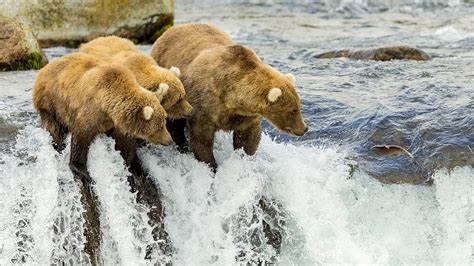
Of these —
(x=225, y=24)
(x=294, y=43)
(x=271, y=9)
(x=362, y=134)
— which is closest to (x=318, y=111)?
(x=362, y=134)

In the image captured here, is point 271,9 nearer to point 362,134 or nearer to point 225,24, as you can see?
point 225,24

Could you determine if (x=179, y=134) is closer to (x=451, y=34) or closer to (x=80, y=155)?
(x=80, y=155)

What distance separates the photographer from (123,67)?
24.8ft

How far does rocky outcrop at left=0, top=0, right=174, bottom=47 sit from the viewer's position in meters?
15.2

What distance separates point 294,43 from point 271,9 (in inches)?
270

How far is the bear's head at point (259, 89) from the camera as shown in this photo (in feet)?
24.8

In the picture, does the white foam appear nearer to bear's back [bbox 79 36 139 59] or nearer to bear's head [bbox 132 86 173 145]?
bear's back [bbox 79 36 139 59]

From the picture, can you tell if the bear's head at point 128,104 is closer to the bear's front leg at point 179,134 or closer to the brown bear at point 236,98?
the brown bear at point 236,98

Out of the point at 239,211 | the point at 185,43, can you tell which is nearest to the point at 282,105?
the point at 239,211

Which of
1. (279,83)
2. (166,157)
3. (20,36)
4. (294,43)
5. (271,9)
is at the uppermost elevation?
(279,83)

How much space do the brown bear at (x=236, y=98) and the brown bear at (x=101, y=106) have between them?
1.37ft

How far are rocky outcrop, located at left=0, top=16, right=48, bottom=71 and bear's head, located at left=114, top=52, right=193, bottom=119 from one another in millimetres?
4370

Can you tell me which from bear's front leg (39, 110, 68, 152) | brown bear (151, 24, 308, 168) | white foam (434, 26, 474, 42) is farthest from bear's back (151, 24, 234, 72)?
white foam (434, 26, 474, 42)

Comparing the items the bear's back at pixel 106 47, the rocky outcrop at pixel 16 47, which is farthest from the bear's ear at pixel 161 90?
the rocky outcrop at pixel 16 47
